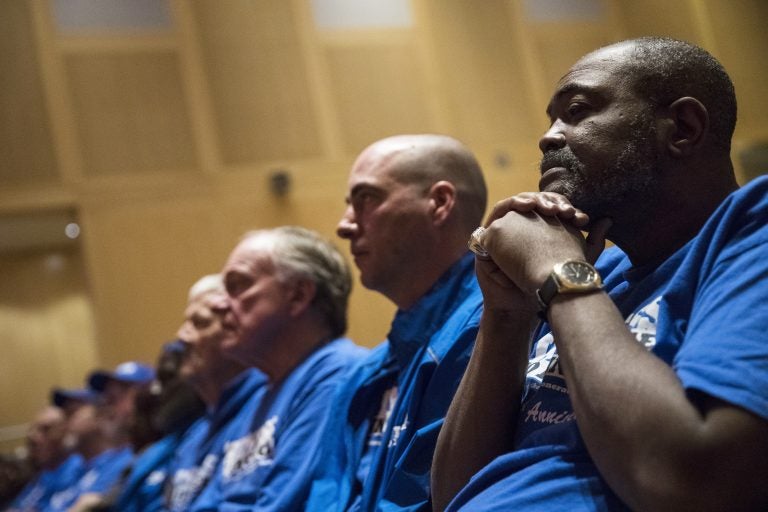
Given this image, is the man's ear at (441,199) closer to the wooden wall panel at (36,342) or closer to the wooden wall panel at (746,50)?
the wooden wall panel at (746,50)

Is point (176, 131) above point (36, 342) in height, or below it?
above

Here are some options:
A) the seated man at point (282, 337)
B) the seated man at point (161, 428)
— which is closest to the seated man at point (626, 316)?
the seated man at point (282, 337)

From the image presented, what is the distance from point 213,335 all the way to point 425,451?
1.68 m

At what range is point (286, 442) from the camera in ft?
7.67

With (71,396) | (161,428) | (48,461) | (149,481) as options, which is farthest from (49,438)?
(149,481)

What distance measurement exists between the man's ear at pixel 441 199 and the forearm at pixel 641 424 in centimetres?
108

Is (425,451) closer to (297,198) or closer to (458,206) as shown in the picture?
(458,206)

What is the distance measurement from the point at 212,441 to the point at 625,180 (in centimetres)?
220

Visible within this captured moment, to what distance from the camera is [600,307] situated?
3.51ft

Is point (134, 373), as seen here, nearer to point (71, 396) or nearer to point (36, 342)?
point (71, 396)

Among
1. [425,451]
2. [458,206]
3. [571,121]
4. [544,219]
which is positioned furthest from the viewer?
[458,206]

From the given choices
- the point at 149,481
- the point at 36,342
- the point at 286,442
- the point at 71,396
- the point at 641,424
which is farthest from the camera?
the point at 36,342

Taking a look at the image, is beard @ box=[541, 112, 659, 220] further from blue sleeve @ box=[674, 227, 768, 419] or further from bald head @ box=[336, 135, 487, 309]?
bald head @ box=[336, 135, 487, 309]

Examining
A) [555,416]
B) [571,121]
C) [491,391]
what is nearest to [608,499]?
[555,416]
